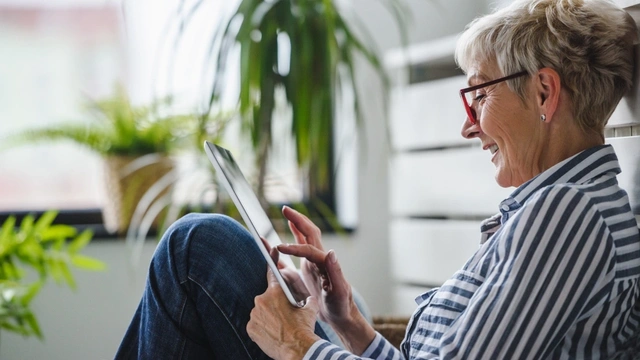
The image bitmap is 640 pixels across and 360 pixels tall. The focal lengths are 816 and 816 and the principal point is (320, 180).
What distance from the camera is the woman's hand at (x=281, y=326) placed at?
3.81 feet

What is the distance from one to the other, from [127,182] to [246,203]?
145 centimetres

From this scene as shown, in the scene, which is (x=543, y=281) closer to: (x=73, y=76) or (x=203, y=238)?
(x=203, y=238)

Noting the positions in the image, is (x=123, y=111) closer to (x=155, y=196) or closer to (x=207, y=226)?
(x=155, y=196)

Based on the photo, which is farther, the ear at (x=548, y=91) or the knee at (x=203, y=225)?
the knee at (x=203, y=225)

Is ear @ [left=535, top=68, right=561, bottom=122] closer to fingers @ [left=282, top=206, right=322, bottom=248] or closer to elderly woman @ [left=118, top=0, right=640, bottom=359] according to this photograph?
elderly woman @ [left=118, top=0, right=640, bottom=359]

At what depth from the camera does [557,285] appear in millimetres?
985

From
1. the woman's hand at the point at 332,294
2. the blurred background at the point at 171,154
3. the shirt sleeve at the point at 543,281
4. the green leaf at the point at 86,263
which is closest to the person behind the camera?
the shirt sleeve at the point at 543,281

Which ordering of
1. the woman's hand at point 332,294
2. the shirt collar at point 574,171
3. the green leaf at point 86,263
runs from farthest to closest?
1. the green leaf at point 86,263
2. the woman's hand at point 332,294
3. the shirt collar at point 574,171

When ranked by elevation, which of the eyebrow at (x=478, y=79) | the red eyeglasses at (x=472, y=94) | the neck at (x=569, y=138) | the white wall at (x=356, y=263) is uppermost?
the eyebrow at (x=478, y=79)

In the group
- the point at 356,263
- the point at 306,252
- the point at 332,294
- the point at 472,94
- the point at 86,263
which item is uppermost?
the point at 472,94

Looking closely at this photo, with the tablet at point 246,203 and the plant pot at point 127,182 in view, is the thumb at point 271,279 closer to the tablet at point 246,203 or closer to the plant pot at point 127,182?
the tablet at point 246,203

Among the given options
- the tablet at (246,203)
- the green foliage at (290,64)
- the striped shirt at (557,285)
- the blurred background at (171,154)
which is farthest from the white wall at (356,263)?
the striped shirt at (557,285)

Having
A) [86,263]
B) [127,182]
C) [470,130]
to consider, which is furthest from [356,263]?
[470,130]

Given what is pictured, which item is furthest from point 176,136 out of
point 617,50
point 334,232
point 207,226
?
point 617,50
